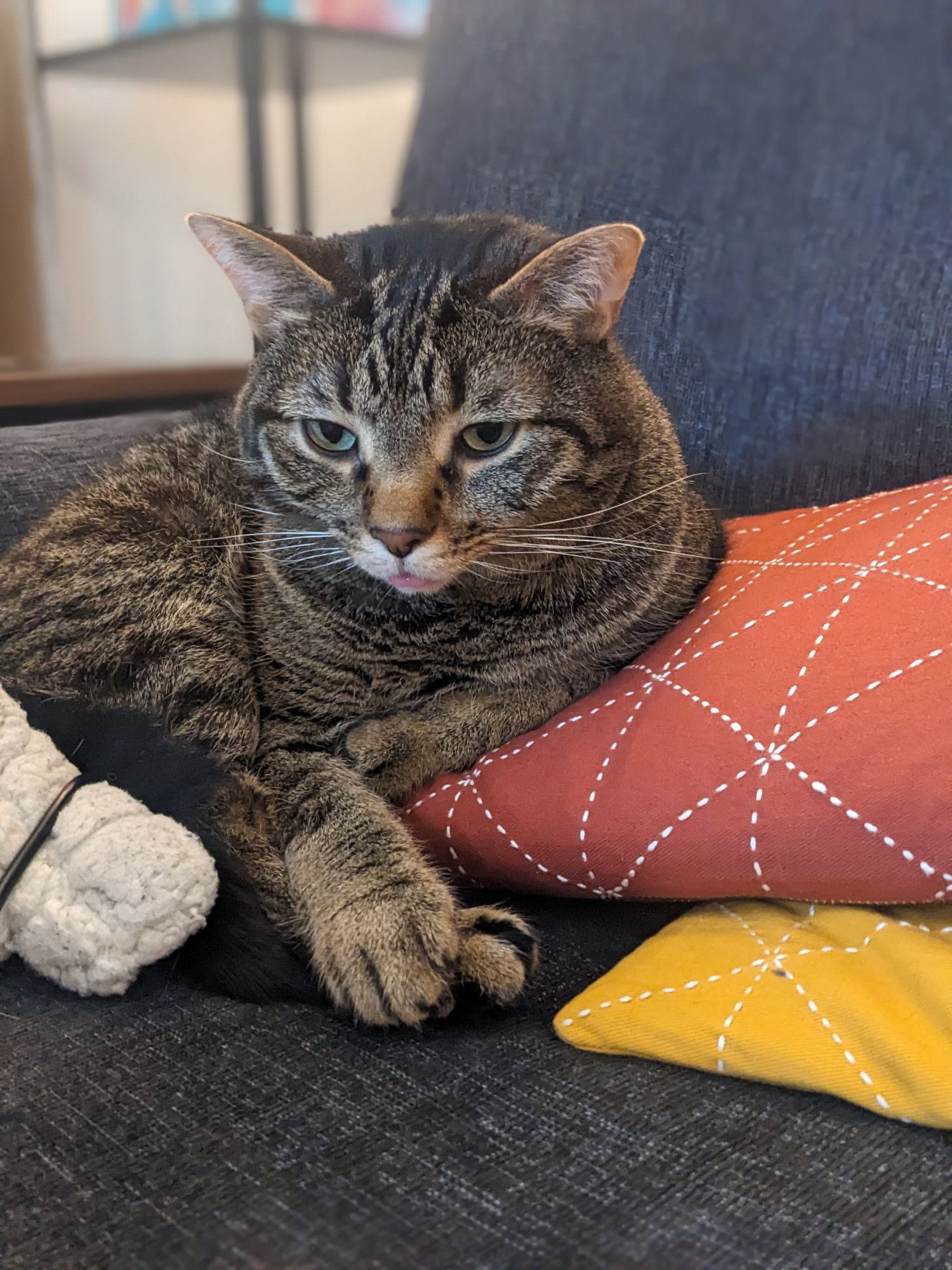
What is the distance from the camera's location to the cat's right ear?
0.93 meters

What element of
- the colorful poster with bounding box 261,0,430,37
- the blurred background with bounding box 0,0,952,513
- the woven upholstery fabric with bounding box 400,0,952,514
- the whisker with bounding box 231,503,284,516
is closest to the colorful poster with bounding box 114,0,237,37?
the colorful poster with bounding box 261,0,430,37

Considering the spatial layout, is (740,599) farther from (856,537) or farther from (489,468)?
(489,468)

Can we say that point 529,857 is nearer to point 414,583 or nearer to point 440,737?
point 440,737

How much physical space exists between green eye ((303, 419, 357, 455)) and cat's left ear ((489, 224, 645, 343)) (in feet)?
0.62

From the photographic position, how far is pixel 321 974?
79 cm

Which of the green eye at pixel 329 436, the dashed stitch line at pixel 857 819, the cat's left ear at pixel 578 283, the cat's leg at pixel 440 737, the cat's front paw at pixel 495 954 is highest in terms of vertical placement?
the cat's left ear at pixel 578 283

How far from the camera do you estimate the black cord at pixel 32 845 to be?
0.75 metres

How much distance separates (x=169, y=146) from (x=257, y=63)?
2.06 ft

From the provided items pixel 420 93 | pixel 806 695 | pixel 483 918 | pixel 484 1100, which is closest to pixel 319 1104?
pixel 484 1100

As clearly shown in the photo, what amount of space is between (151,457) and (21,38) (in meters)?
2.02

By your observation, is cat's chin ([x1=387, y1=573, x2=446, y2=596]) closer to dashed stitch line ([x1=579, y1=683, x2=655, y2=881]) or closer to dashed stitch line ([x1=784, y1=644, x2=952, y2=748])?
dashed stitch line ([x1=579, y1=683, x2=655, y2=881])

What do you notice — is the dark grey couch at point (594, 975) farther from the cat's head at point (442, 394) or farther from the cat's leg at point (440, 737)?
the cat's head at point (442, 394)

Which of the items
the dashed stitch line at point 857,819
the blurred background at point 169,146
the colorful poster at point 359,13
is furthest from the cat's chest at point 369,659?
the colorful poster at point 359,13

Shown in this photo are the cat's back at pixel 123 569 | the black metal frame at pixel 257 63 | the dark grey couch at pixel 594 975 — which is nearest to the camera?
the dark grey couch at pixel 594 975
